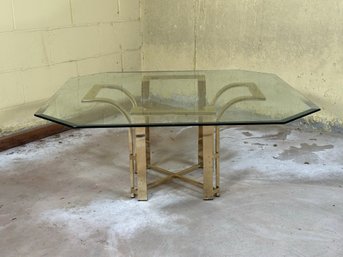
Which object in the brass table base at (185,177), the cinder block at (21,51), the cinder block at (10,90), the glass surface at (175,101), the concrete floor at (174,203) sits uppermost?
the cinder block at (21,51)

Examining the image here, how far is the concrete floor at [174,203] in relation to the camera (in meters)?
2.15

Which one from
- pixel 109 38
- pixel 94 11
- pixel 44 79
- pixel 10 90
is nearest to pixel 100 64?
pixel 109 38

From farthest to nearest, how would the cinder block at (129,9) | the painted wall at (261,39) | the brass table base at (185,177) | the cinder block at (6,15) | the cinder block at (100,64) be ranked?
the cinder block at (129,9) < the cinder block at (100,64) < the painted wall at (261,39) < the cinder block at (6,15) < the brass table base at (185,177)

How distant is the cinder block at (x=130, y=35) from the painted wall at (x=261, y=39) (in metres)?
0.09

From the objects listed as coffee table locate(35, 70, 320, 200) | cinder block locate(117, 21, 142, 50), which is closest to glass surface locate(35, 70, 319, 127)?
coffee table locate(35, 70, 320, 200)

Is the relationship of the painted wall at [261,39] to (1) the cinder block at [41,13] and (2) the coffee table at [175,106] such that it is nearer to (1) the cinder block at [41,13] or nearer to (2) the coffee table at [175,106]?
(2) the coffee table at [175,106]

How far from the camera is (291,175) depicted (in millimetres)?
2936

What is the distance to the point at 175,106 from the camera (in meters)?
2.36

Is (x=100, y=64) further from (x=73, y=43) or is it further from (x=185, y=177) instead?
(x=185, y=177)

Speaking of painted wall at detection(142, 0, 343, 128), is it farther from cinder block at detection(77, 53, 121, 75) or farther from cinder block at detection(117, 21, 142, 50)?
cinder block at detection(77, 53, 121, 75)

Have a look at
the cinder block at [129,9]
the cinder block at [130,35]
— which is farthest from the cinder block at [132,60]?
the cinder block at [129,9]

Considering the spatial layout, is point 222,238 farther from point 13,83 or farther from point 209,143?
point 13,83

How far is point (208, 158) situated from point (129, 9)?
2.43 meters

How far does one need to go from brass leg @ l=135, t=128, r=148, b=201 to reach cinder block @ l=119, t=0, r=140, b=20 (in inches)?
87.1
